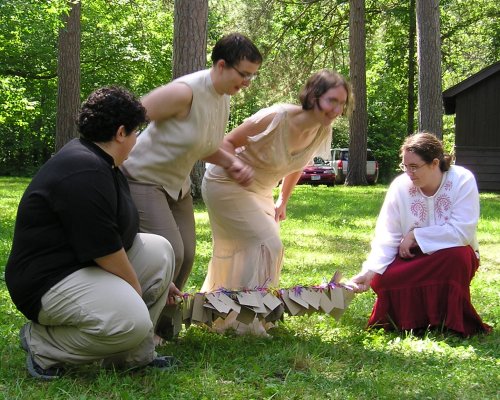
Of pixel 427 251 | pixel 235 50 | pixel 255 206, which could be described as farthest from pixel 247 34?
pixel 235 50

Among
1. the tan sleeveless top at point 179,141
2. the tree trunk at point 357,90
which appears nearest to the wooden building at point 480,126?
the tree trunk at point 357,90

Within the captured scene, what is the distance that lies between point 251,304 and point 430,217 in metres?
1.40

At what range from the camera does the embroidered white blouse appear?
15.6ft

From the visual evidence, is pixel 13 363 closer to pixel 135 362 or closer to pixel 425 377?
pixel 135 362

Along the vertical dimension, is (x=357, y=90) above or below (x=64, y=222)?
above

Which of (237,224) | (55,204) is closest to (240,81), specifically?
(237,224)

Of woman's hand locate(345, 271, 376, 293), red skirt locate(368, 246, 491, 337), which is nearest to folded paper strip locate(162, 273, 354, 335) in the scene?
woman's hand locate(345, 271, 376, 293)

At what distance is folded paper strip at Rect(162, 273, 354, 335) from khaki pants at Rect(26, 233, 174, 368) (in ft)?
1.87

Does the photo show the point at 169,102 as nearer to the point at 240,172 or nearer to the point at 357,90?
the point at 240,172

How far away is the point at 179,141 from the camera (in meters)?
4.11

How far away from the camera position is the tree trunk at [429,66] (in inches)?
524

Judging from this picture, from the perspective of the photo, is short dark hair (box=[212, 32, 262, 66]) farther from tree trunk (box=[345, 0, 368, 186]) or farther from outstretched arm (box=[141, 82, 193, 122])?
tree trunk (box=[345, 0, 368, 186])

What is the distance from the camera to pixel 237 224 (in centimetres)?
471

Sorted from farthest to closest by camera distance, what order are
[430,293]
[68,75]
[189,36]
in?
[68,75]
[189,36]
[430,293]
